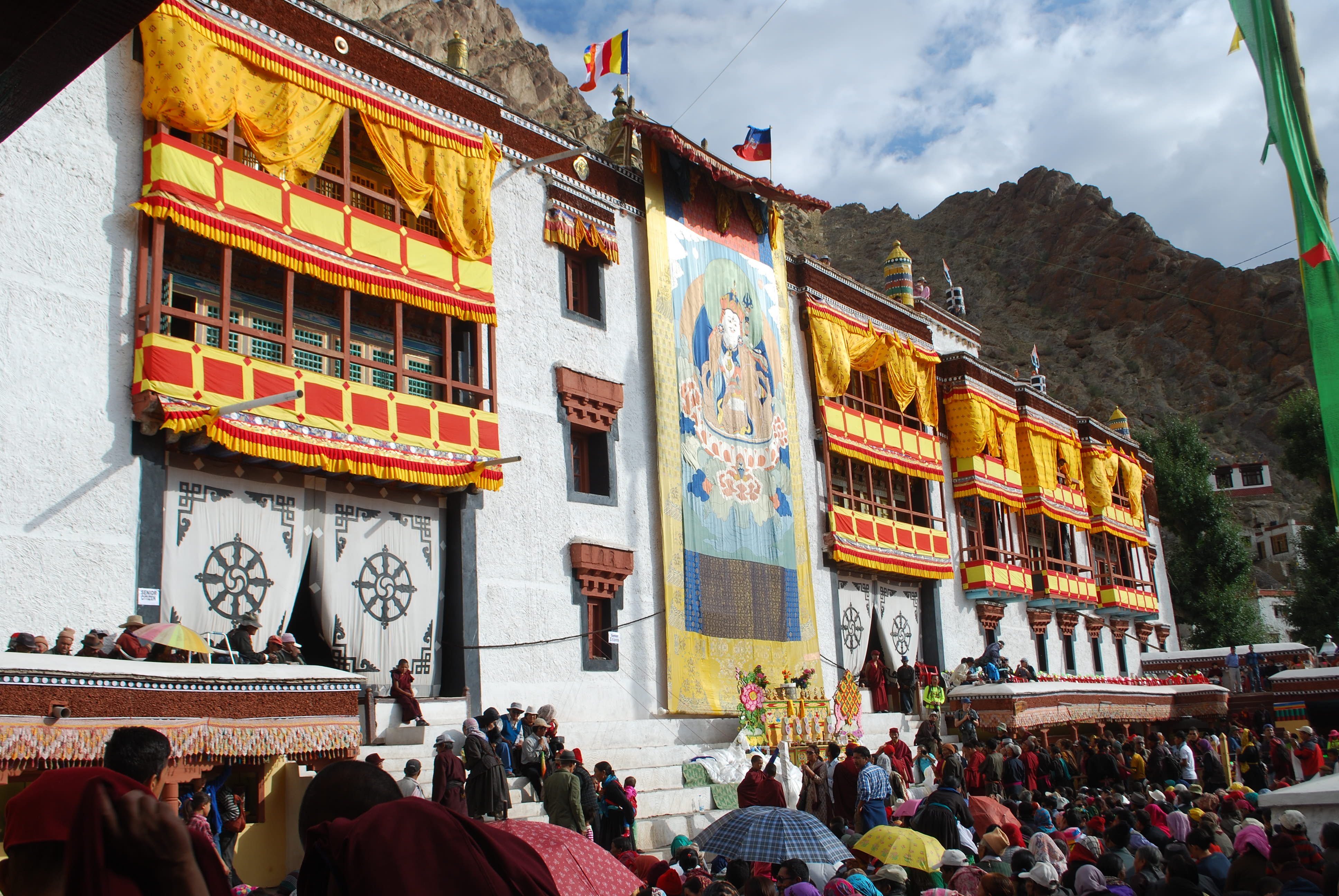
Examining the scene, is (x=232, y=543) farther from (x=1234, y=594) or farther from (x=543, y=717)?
(x=1234, y=594)

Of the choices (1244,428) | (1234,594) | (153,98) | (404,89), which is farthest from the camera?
(1244,428)

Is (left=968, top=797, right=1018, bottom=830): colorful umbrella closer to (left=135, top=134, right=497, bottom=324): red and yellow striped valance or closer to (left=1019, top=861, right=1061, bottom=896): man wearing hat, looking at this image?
(left=1019, top=861, right=1061, bottom=896): man wearing hat


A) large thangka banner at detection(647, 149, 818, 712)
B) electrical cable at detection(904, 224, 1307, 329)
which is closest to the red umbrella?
large thangka banner at detection(647, 149, 818, 712)

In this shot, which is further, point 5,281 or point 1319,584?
point 1319,584

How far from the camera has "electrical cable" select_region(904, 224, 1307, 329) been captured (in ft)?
216

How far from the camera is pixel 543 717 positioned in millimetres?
14789

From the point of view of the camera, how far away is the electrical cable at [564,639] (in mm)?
16625

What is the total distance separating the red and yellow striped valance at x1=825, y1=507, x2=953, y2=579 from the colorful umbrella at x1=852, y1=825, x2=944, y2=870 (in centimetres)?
1496

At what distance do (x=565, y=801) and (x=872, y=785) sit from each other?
11.6 feet

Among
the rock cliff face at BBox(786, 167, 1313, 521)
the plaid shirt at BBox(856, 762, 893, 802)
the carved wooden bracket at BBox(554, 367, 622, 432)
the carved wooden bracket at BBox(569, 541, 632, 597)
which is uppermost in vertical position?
the rock cliff face at BBox(786, 167, 1313, 521)

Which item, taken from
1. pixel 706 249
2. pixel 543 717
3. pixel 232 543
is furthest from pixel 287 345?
pixel 706 249

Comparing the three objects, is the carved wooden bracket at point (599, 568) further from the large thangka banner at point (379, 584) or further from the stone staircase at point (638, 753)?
the large thangka banner at point (379, 584)

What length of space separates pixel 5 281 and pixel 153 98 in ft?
9.30

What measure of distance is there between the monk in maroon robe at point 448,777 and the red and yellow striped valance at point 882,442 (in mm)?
14429
